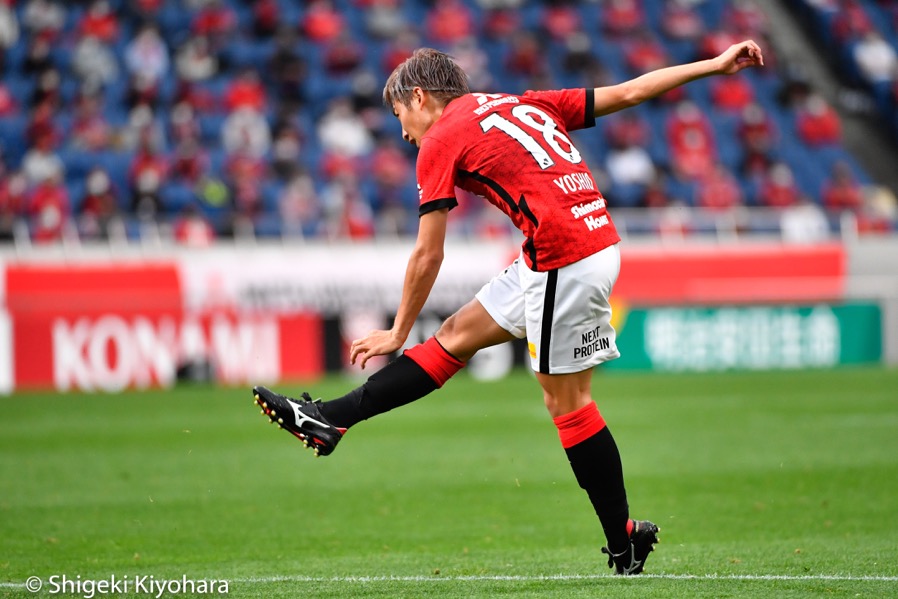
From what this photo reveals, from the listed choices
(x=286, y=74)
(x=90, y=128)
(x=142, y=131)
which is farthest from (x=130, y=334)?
(x=286, y=74)

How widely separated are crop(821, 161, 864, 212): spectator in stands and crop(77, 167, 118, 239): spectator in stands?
35.0 feet

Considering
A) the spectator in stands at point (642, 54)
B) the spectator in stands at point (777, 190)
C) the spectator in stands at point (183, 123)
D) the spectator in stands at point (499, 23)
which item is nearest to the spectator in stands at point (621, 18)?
the spectator in stands at point (642, 54)

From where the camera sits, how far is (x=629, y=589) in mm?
4934

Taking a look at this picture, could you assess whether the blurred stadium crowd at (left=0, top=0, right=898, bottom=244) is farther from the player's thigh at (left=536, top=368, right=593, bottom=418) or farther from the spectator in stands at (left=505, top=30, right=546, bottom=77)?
the player's thigh at (left=536, top=368, right=593, bottom=418)

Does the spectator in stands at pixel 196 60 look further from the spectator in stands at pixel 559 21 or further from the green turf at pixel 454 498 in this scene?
the green turf at pixel 454 498

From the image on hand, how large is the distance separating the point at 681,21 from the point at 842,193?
490cm

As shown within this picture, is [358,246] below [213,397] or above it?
above

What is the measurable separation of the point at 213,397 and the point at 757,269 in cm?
817

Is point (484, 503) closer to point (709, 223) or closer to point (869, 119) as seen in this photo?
point (709, 223)

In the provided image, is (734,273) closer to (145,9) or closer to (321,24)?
(321,24)

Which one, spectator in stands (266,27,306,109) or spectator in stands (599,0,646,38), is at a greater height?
spectator in stands (599,0,646,38)

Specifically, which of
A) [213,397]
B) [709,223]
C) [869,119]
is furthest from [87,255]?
[869,119]

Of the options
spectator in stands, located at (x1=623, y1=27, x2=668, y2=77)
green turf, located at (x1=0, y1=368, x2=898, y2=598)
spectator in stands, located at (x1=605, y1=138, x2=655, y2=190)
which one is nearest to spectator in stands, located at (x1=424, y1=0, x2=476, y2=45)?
spectator in stands, located at (x1=623, y1=27, x2=668, y2=77)

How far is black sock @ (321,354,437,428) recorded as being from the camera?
5336mm
